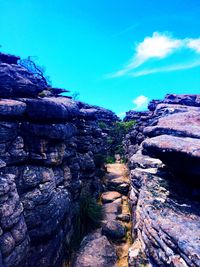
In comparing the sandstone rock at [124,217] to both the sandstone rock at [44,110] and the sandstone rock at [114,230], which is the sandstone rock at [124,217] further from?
the sandstone rock at [44,110]

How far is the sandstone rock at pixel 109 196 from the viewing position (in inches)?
1052

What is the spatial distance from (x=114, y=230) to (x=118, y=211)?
4.84m

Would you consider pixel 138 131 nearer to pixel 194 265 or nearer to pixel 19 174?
pixel 19 174

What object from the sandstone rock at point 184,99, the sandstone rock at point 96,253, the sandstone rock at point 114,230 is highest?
the sandstone rock at point 184,99

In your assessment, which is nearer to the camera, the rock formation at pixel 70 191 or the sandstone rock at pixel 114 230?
the rock formation at pixel 70 191

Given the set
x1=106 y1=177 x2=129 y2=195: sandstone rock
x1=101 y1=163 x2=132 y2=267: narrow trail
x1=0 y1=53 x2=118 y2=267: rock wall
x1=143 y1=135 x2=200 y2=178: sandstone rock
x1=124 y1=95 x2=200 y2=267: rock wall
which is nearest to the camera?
x1=124 y1=95 x2=200 y2=267: rock wall

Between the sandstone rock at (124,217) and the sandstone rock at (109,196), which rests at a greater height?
the sandstone rock at (109,196)

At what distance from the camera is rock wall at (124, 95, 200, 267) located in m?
7.32

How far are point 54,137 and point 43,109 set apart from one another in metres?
1.88

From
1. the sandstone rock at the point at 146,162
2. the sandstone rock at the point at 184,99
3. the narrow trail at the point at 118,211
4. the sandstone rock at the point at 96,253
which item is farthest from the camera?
the sandstone rock at the point at 184,99

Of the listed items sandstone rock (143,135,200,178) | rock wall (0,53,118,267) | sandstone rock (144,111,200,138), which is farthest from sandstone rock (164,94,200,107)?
sandstone rock (143,135,200,178)

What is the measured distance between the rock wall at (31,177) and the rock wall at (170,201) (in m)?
5.09

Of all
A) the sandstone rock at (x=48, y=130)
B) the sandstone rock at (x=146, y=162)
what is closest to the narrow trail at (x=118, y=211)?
the sandstone rock at (x=146, y=162)

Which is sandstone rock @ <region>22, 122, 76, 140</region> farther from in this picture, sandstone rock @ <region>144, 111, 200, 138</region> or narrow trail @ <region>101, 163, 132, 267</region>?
narrow trail @ <region>101, 163, 132, 267</region>
